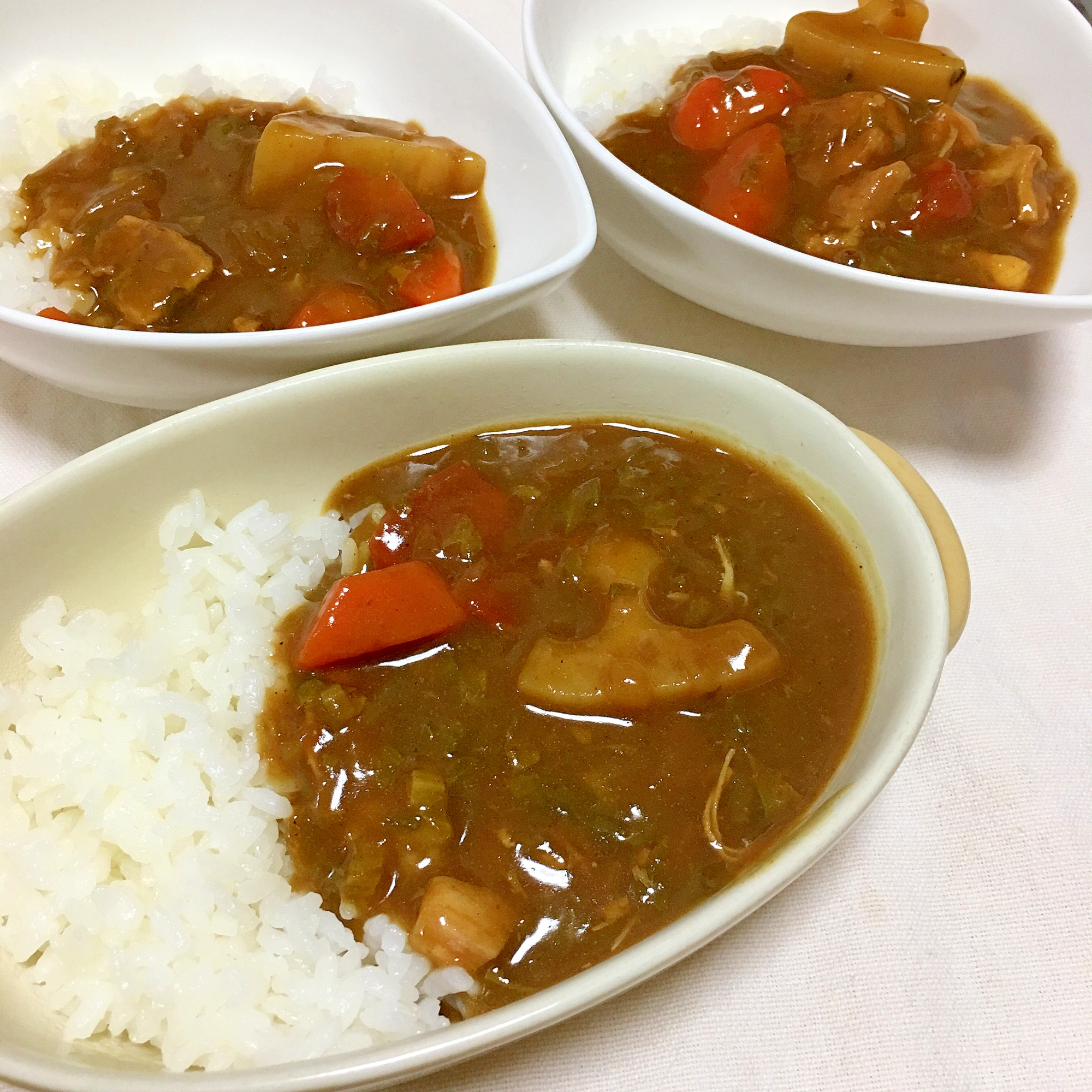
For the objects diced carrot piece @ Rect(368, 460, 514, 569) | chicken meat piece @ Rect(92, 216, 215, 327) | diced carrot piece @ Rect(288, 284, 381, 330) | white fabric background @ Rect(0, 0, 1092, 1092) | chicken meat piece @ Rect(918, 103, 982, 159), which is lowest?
white fabric background @ Rect(0, 0, 1092, 1092)

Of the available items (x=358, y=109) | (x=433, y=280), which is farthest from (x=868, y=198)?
(x=358, y=109)

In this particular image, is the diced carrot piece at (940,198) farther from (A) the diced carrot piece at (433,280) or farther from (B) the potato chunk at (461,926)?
(B) the potato chunk at (461,926)

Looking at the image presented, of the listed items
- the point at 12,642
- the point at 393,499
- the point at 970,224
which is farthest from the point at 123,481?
the point at 970,224

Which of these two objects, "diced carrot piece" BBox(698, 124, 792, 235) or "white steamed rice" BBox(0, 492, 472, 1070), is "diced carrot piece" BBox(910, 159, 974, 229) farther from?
"white steamed rice" BBox(0, 492, 472, 1070)

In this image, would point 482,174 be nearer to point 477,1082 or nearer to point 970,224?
point 970,224

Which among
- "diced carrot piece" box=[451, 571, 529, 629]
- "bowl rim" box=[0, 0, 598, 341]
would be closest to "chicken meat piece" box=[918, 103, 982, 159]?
"bowl rim" box=[0, 0, 598, 341]

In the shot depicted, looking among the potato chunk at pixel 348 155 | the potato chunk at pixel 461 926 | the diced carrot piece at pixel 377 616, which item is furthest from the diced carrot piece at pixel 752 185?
the potato chunk at pixel 461 926
